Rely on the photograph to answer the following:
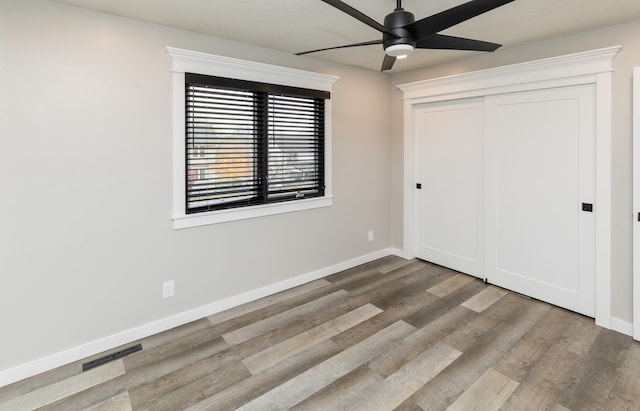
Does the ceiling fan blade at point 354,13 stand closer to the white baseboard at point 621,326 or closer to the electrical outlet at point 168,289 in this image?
the electrical outlet at point 168,289

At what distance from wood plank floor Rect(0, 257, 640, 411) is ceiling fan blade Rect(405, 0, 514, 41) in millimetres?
2077

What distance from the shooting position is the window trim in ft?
8.75

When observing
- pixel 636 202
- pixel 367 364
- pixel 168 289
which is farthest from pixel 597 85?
pixel 168 289

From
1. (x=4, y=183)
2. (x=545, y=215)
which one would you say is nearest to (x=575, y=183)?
(x=545, y=215)

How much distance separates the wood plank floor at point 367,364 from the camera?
1973mm

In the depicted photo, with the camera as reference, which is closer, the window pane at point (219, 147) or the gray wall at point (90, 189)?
the gray wall at point (90, 189)

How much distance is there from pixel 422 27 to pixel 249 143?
1879 millimetres

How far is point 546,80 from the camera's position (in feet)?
9.77

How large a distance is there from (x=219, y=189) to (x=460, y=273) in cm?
290

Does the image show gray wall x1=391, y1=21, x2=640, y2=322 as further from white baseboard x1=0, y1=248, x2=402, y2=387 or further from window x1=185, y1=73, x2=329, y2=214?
white baseboard x1=0, y1=248, x2=402, y2=387

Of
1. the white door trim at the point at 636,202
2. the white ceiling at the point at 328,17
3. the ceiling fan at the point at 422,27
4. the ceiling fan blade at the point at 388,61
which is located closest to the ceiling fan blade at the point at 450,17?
the ceiling fan at the point at 422,27

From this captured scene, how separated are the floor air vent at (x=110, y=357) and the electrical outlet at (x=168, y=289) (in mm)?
410

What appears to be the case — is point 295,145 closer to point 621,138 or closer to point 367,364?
point 367,364

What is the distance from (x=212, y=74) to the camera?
2.81 meters
